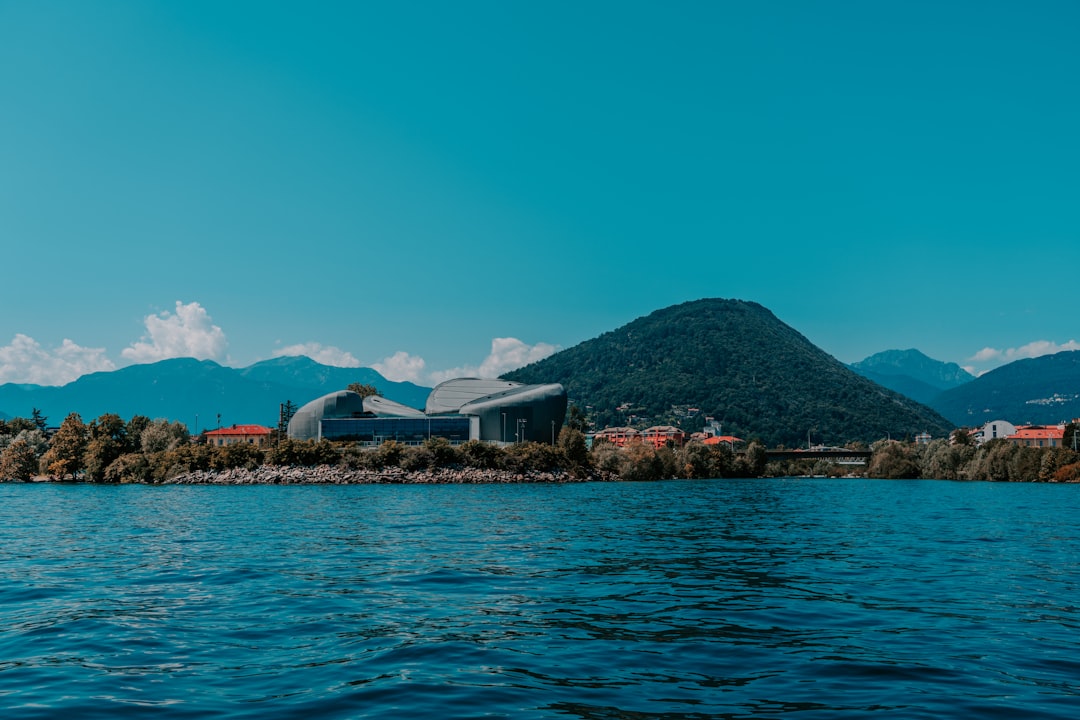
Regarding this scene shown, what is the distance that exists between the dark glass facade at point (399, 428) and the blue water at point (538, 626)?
128 metres

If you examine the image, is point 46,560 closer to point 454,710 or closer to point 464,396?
point 454,710

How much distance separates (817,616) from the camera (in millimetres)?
16750

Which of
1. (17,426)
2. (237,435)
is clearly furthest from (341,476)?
(237,435)

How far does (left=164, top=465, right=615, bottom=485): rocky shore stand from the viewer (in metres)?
106

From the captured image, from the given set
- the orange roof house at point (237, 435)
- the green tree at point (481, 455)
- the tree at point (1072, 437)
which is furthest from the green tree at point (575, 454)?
the tree at point (1072, 437)

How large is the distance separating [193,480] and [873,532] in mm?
91024

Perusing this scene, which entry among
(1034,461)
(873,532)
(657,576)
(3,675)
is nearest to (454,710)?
(3,675)

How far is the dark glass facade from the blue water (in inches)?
5059

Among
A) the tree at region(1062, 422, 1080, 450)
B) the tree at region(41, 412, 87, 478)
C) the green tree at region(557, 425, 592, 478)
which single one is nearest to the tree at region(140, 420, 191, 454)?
the tree at region(41, 412, 87, 478)

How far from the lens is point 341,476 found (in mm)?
A: 107625

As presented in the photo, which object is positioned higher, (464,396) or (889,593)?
(464,396)

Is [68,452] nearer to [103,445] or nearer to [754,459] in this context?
[103,445]

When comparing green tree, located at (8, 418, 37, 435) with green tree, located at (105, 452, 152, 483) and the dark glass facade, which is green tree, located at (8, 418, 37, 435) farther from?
the dark glass facade

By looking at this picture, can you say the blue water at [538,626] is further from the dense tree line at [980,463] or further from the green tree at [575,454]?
the dense tree line at [980,463]
